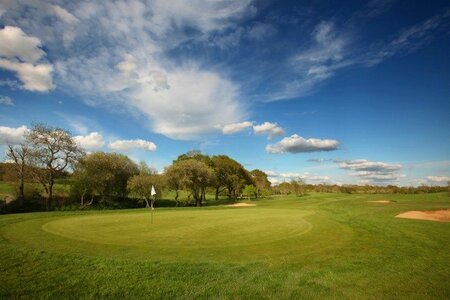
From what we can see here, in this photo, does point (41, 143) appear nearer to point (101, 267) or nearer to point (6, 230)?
point (6, 230)

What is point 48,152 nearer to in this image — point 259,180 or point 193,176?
point 193,176

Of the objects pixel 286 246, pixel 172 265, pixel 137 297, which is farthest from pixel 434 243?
pixel 137 297

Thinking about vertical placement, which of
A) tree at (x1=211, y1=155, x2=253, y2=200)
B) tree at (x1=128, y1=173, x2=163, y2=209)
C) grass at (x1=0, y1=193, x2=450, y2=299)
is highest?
tree at (x1=211, y1=155, x2=253, y2=200)

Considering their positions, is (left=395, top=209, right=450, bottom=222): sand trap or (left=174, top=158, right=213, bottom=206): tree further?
→ (left=174, top=158, right=213, bottom=206): tree

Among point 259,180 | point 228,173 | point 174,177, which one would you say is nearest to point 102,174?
point 174,177

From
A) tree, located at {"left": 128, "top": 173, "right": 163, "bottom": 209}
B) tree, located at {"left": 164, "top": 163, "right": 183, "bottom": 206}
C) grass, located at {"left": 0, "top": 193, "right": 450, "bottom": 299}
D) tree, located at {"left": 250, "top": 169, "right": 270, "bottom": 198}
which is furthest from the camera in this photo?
tree, located at {"left": 250, "top": 169, "right": 270, "bottom": 198}

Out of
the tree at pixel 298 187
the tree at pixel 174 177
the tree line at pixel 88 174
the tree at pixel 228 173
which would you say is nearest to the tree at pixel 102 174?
the tree line at pixel 88 174

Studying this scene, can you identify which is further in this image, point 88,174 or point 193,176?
point 193,176

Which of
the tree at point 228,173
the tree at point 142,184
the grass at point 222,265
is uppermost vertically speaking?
the tree at point 228,173

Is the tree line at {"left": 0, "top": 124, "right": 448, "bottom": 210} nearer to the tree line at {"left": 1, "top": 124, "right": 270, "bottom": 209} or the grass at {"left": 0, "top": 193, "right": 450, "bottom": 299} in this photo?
the tree line at {"left": 1, "top": 124, "right": 270, "bottom": 209}

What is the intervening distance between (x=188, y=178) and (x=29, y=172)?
2416 centimetres

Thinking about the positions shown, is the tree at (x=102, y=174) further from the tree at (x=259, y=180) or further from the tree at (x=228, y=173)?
the tree at (x=259, y=180)

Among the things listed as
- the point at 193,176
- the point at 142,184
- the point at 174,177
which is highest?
the point at 193,176

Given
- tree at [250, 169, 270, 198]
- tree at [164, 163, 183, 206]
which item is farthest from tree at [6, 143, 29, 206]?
tree at [250, 169, 270, 198]
